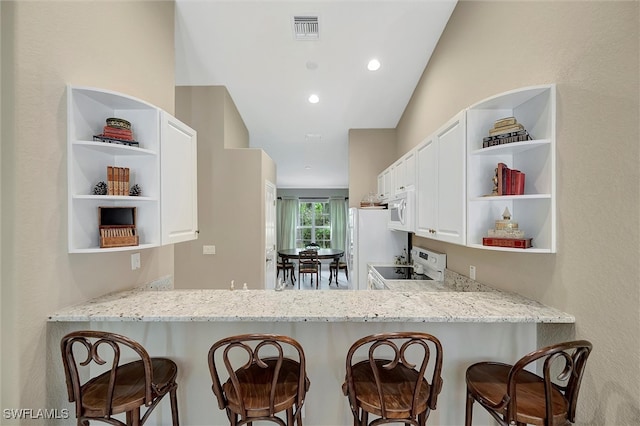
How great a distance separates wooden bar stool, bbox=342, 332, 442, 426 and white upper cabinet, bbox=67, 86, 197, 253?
1458 mm

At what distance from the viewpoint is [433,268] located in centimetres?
286

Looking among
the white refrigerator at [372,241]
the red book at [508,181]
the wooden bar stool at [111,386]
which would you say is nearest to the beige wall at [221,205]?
the white refrigerator at [372,241]

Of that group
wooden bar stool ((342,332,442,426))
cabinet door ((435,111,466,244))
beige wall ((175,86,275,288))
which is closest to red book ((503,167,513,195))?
cabinet door ((435,111,466,244))

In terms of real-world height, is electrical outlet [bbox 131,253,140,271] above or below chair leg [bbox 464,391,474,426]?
above

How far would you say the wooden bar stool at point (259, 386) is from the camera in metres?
1.17

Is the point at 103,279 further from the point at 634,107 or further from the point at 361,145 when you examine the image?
the point at 361,145

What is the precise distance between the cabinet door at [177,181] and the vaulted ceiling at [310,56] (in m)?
1.34

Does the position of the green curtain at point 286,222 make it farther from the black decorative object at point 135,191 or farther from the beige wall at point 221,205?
the black decorative object at point 135,191

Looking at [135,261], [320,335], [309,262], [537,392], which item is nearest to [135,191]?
[135,261]

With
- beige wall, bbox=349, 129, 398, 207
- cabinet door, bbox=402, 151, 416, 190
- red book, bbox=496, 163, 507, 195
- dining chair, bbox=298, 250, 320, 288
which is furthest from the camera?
dining chair, bbox=298, 250, 320, 288

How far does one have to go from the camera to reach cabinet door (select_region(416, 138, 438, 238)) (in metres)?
2.24

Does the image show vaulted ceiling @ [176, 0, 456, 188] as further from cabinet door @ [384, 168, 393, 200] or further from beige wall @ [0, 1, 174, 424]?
beige wall @ [0, 1, 174, 424]

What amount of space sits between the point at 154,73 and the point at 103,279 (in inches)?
63.2

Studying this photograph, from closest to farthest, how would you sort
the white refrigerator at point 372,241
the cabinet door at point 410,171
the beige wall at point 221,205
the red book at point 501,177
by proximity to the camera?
1. the red book at point 501,177
2. the cabinet door at point 410,171
3. the beige wall at point 221,205
4. the white refrigerator at point 372,241
